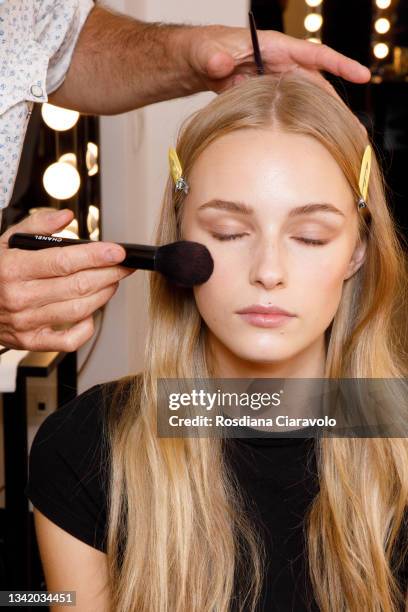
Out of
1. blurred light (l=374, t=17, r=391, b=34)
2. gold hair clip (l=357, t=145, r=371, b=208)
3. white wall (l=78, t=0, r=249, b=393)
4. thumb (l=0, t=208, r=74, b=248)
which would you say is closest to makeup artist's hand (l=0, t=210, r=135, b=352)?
thumb (l=0, t=208, r=74, b=248)

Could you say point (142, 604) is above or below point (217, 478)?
below

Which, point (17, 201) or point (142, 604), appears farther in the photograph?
point (17, 201)

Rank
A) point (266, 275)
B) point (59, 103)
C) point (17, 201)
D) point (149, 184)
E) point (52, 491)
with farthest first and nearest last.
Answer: point (149, 184) → point (17, 201) → point (59, 103) → point (52, 491) → point (266, 275)

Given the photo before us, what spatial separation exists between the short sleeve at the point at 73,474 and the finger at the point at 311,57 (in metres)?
0.53

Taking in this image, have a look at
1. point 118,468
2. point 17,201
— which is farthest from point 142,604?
point 17,201

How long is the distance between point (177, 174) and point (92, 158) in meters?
1.03

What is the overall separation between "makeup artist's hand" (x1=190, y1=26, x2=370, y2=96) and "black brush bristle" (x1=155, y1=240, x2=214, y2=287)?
0.30 metres

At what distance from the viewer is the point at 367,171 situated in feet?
3.41

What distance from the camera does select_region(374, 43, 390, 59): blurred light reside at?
2.82 m

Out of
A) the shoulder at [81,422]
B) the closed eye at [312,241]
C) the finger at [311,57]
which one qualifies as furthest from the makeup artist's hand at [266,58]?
the shoulder at [81,422]

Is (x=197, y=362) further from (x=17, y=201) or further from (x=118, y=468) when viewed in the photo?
(x=17, y=201)

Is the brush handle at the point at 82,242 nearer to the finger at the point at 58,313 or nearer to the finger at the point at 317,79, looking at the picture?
the finger at the point at 58,313

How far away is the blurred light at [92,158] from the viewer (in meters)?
1.99

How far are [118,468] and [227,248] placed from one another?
1.00 feet
